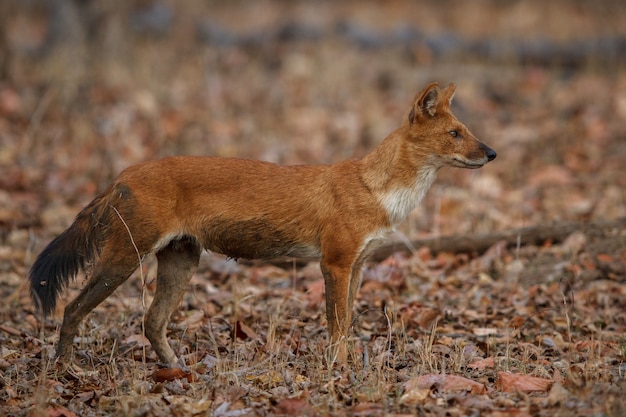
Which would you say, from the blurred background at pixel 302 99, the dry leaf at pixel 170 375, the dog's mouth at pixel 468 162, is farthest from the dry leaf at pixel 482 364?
the blurred background at pixel 302 99

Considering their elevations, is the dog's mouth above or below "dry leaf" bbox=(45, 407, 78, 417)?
above

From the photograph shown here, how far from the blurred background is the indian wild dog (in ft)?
9.18

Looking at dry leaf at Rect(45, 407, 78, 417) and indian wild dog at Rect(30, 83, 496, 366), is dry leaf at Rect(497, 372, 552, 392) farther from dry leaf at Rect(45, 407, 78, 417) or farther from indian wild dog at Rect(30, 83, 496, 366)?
dry leaf at Rect(45, 407, 78, 417)

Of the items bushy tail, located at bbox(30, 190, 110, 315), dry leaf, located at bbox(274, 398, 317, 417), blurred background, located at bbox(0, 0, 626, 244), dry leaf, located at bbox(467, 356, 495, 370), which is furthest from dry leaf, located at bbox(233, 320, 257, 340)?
blurred background, located at bbox(0, 0, 626, 244)

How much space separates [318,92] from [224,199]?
835 centimetres

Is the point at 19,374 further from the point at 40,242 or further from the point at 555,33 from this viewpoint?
the point at 555,33

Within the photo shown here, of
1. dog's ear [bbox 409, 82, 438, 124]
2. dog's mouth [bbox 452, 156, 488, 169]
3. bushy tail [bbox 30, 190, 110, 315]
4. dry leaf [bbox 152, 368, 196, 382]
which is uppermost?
dog's ear [bbox 409, 82, 438, 124]

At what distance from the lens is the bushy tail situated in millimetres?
6012

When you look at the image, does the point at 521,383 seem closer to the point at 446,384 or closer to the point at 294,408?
the point at 446,384

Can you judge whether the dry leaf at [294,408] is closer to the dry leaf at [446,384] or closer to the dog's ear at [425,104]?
the dry leaf at [446,384]

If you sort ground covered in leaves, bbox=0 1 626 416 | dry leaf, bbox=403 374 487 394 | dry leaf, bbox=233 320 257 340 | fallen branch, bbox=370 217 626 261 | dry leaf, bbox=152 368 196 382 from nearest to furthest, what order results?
dry leaf, bbox=403 374 487 394, ground covered in leaves, bbox=0 1 626 416, dry leaf, bbox=152 368 196 382, dry leaf, bbox=233 320 257 340, fallen branch, bbox=370 217 626 261

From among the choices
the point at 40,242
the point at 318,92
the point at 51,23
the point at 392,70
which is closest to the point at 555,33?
the point at 392,70

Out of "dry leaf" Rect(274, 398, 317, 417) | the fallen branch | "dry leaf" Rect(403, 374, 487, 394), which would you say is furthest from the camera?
the fallen branch

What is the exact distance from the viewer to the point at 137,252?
5.81m
